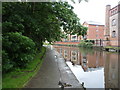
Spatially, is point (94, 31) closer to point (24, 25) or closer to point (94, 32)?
point (94, 32)

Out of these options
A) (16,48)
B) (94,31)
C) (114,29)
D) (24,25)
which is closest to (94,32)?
(94,31)

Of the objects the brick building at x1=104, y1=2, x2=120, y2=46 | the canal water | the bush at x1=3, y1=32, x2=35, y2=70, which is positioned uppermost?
the brick building at x1=104, y1=2, x2=120, y2=46

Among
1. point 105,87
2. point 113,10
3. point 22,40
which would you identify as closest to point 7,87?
point 22,40

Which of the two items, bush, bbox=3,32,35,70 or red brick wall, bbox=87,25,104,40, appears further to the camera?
red brick wall, bbox=87,25,104,40

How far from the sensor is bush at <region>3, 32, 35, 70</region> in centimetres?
460

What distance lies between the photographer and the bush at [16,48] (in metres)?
4.60

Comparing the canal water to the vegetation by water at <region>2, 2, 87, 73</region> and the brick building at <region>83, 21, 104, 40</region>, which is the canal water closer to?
the vegetation by water at <region>2, 2, 87, 73</region>

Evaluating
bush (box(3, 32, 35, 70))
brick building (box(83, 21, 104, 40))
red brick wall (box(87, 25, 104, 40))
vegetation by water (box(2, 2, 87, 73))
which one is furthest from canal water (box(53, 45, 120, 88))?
brick building (box(83, 21, 104, 40))

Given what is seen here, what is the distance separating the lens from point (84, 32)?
8172 millimetres

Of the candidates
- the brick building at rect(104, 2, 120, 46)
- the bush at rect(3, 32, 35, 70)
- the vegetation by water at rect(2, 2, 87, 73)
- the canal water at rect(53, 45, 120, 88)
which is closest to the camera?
the bush at rect(3, 32, 35, 70)

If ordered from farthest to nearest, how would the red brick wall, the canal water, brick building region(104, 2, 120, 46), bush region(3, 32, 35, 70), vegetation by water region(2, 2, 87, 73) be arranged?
the red brick wall, brick building region(104, 2, 120, 46), the canal water, vegetation by water region(2, 2, 87, 73), bush region(3, 32, 35, 70)

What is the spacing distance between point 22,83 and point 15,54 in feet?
5.23

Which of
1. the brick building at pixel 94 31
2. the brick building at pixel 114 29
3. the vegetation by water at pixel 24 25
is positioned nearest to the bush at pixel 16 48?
the vegetation by water at pixel 24 25

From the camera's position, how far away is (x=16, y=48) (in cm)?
506
